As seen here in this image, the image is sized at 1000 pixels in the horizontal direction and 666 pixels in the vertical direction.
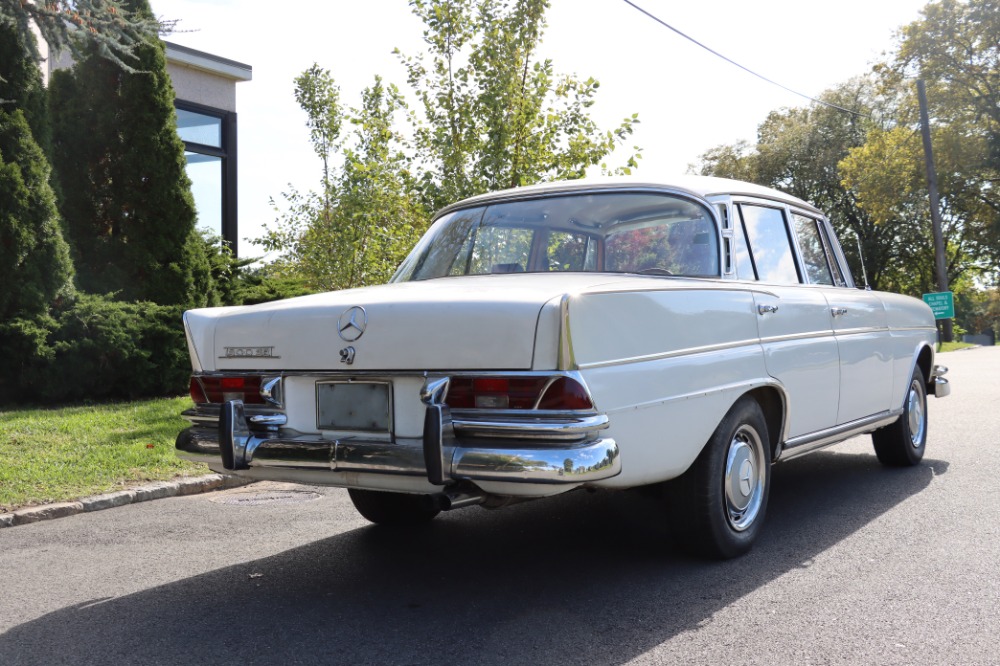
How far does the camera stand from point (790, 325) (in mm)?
5152

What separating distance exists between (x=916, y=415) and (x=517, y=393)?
188 inches

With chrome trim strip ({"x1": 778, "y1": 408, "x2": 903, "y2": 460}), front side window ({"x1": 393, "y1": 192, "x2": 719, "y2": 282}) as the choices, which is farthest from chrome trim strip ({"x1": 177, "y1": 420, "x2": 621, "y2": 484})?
chrome trim strip ({"x1": 778, "y1": 408, "x2": 903, "y2": 460})

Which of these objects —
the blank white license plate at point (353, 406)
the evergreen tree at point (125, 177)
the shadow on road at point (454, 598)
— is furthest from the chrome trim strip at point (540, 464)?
the evergreen tree at point (125, 177)

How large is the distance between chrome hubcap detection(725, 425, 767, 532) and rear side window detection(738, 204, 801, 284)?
0.93m

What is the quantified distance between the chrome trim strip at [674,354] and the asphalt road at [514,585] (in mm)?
1003

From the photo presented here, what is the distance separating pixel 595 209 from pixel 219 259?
31.7 ft

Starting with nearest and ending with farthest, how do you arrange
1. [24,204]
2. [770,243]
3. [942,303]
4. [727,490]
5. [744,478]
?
1. [727,490]
2. [744,478]
3. [770,243]
4. [24,204]
5. [942,303]

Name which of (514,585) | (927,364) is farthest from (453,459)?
(927,364)

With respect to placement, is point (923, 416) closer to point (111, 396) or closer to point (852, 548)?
point (852, 548)

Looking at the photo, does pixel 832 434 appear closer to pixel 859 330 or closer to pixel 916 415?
pixel 859 330

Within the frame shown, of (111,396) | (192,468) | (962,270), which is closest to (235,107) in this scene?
(111,396)

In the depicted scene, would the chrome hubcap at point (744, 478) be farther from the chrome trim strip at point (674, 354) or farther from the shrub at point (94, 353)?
the shrub at point (94, 353)

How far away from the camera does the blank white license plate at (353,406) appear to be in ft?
13.1

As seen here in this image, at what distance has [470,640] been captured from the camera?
361 cm
